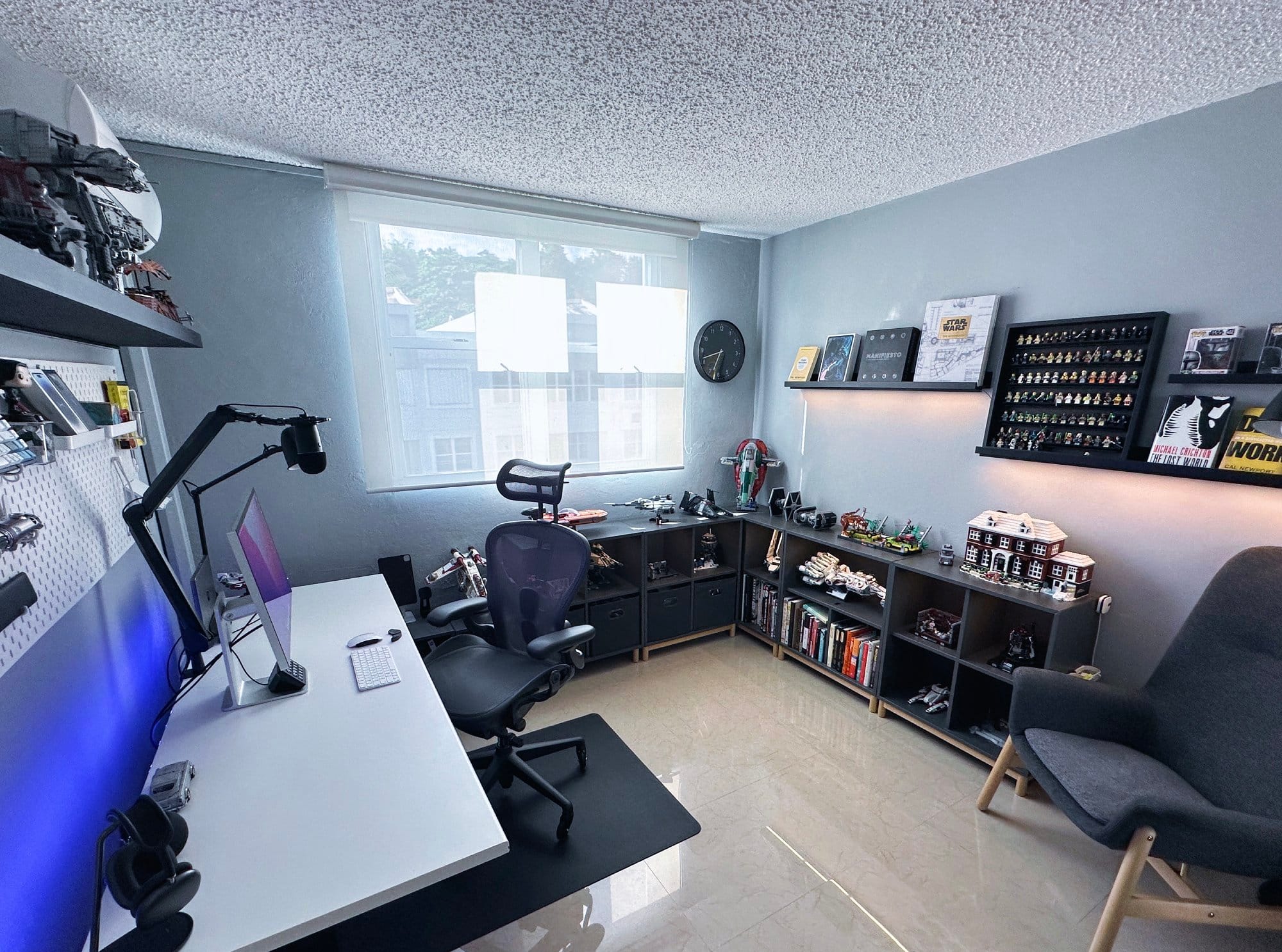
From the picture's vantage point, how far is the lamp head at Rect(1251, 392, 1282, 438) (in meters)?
1.37

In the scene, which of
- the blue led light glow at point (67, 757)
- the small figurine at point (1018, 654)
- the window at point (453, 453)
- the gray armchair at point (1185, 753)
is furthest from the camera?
the window at point (453, 453)

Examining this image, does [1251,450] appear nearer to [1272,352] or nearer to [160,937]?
[1272,352]

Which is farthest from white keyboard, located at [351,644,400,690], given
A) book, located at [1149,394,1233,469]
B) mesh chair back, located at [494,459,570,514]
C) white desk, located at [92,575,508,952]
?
book, located at [1149,394,1233,469]

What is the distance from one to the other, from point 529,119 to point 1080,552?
2.82 meters

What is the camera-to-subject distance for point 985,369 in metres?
2.41

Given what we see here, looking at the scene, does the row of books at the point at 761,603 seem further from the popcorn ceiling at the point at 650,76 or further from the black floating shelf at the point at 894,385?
the popcorn ceiling at the point at 650,76

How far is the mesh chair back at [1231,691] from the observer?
155 cm

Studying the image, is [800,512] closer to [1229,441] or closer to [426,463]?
[1229,441]

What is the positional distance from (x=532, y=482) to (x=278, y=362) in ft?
4.30

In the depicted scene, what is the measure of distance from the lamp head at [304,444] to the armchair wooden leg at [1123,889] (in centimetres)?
250

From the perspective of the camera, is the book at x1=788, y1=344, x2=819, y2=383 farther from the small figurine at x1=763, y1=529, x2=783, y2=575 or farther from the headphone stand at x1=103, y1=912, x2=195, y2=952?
the headphone stand at x1=103, y1=912, x2=195, y2=952

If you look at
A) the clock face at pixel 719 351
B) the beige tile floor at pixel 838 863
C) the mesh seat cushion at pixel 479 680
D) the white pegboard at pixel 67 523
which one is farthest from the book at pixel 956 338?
the white pegboard at pixel 67 523

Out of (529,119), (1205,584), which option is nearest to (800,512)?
(1205,584)

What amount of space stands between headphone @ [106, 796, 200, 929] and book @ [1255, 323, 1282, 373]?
301 cm
